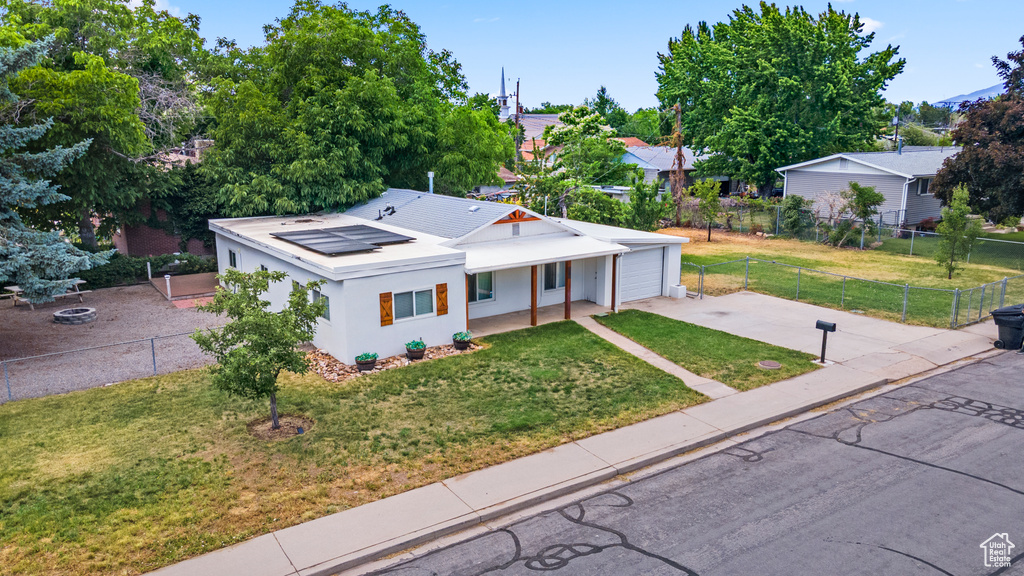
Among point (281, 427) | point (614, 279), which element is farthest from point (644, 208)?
point (281, 427)

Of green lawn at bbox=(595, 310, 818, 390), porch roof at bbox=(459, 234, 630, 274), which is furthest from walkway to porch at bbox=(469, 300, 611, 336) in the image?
porch roof at bbox=(459, 234, 630, 274)

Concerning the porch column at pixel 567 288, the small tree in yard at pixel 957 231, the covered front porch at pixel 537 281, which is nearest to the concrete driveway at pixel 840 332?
the covered front porch at pixel 537 281

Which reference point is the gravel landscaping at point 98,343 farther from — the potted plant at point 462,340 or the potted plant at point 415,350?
the potted plant at point 462,340

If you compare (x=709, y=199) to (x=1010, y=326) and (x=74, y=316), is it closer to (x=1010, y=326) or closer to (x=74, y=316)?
(x=1010, y=326)

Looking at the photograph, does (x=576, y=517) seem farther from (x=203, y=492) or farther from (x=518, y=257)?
(x=518, y=257)

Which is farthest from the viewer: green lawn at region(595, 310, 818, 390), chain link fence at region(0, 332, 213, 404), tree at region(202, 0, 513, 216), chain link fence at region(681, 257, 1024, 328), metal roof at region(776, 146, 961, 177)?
metal roof at region(776, 146, 961, 177)

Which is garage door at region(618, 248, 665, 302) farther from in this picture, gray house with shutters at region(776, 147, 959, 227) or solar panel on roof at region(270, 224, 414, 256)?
gray house with shutters at region(776, 147, 959, 227)
